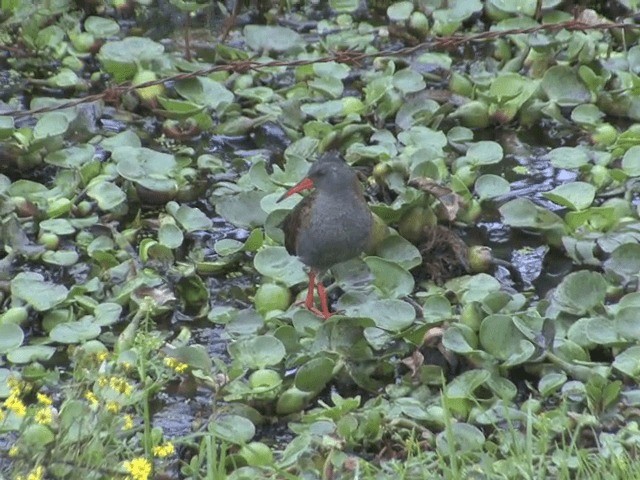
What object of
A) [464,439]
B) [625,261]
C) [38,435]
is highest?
[38,435]

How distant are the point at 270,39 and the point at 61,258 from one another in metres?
2.23

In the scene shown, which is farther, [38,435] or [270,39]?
[270,39]

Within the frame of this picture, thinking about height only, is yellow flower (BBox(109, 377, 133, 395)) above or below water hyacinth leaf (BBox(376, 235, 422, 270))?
above

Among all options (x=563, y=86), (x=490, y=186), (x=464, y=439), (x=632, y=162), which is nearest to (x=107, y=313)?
(x=464, y=439)

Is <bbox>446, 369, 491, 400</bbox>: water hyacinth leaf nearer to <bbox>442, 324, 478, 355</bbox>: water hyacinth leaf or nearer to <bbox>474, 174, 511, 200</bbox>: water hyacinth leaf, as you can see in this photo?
<bbox>442, 324, 478, 355</bbox>: water hyacinth leaf

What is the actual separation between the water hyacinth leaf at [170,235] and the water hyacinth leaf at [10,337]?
2.74 ft

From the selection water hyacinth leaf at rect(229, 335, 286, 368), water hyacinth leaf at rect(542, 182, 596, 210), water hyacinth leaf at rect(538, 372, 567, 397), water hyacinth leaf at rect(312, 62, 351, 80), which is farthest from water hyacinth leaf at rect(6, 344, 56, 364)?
water hyacinth leaf at rect(312, 62, 351, 80)

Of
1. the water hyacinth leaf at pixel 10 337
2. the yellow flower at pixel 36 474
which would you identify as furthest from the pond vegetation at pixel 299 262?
the yellow flower at pixel 36 474

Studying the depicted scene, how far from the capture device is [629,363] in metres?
4.42

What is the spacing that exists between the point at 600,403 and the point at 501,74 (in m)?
2.69

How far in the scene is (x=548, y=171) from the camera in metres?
6.29

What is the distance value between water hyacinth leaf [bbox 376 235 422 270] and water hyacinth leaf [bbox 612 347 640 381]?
43.0 inches

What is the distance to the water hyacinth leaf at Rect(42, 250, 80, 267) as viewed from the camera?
543cm

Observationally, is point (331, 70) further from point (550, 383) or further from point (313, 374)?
point (550, 383)
